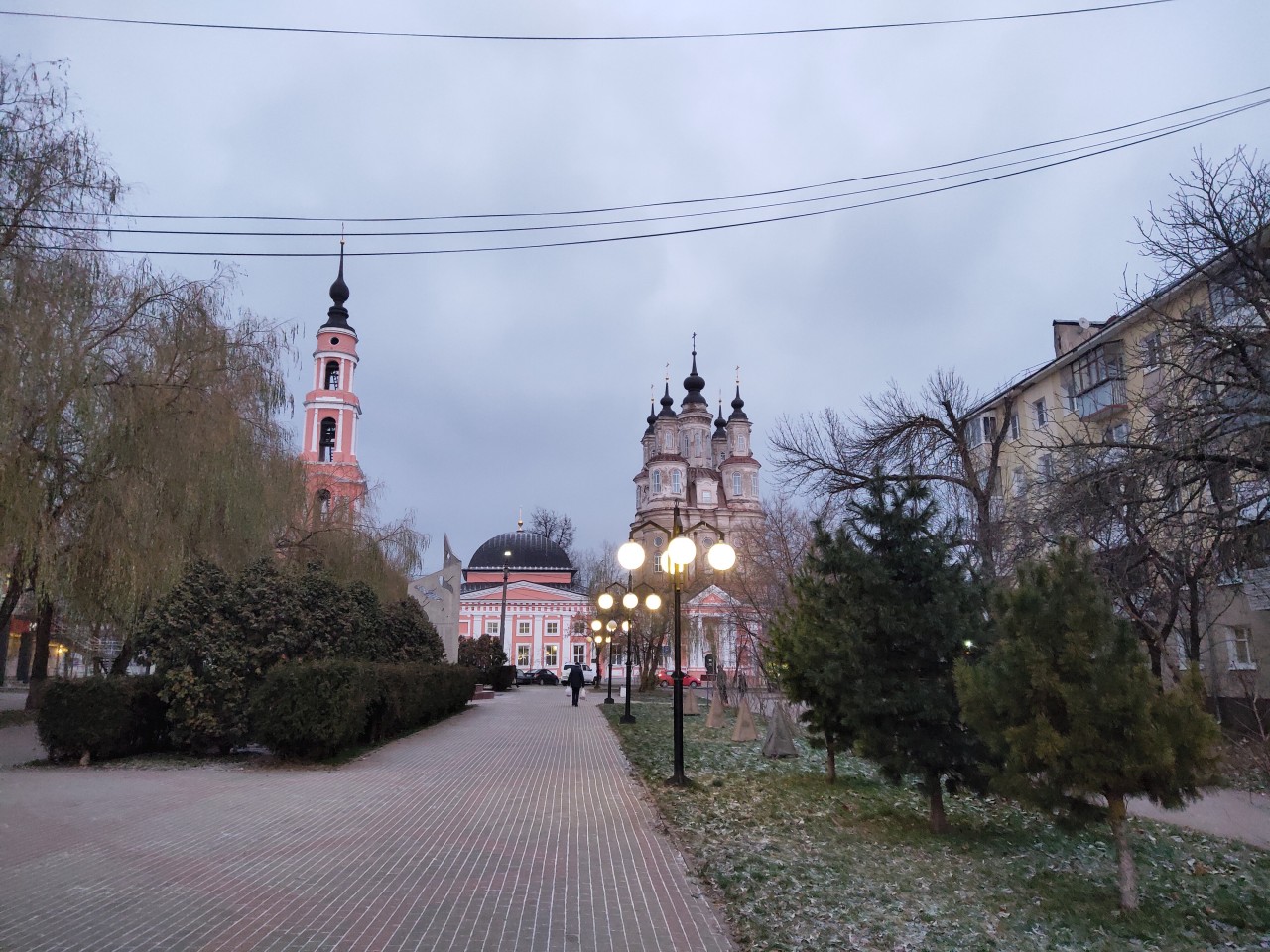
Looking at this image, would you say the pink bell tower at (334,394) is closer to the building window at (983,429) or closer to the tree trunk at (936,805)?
the building window at (983,429)

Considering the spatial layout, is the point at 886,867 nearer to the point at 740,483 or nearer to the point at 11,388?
the point at 11,388

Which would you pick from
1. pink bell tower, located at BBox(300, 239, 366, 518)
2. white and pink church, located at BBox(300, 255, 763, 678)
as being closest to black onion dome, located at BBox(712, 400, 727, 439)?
white and pink church, located at BBox(300, 255, 763, 678)

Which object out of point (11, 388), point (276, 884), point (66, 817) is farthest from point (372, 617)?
point (276, 884)

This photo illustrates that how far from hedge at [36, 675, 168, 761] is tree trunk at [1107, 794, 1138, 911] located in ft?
44.0

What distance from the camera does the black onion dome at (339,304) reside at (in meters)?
48.9

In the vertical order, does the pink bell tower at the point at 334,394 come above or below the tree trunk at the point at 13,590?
above

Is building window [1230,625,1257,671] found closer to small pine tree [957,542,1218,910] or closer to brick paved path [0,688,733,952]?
brick paved path [0,688,733,952]

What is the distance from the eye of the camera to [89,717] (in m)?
13.2

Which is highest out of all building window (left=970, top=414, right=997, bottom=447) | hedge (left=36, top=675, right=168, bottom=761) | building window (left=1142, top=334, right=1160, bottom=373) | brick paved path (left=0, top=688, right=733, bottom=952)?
building window (left=970, top=414, right=997, bottom=447)

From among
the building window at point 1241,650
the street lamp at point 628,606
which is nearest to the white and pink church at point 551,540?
the street lamp at point 628,606

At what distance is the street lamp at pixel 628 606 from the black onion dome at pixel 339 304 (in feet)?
70.3

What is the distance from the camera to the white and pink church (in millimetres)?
46781

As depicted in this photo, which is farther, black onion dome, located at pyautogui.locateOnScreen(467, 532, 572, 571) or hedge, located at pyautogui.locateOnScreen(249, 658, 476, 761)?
black onion dome, located at pyautogui.locateOnScreen(467, 532, 572, 571)

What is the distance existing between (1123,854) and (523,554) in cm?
7739
